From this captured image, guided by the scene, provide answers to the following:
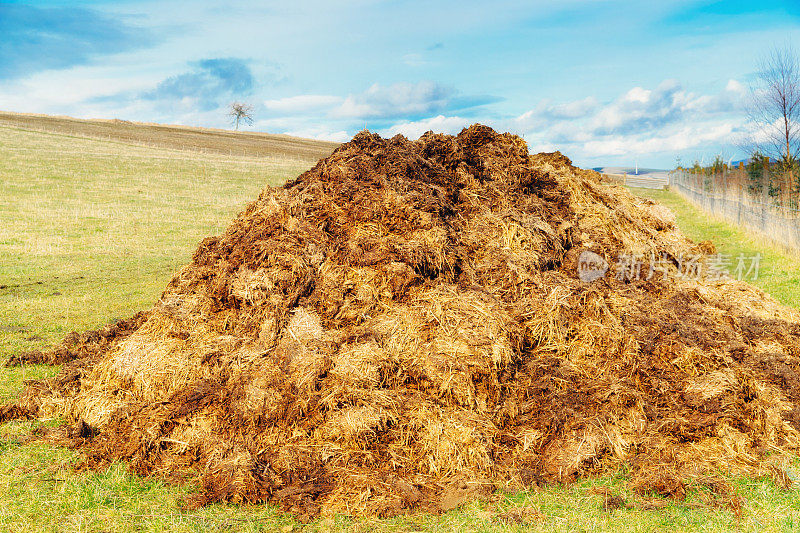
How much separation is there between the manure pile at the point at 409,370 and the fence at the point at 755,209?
10306 millimetres

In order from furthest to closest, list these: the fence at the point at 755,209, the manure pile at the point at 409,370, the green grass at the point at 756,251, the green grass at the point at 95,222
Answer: the fence at the point at 755,209, the green grass at the point at 756,251, the green grass at the point at 95,222, the manure pile at the point at 409,370

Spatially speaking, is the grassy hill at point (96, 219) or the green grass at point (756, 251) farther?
the green grass at point (756, 251)

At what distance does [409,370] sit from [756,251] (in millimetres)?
16281

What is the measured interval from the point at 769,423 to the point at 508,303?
116 inches

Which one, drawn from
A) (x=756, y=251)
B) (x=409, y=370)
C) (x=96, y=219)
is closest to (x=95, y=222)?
(x=96, y=219)

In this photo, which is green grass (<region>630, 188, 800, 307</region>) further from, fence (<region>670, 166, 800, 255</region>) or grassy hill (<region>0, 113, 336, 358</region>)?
grassy hill (<region>0, 113, 336, 358</region>)

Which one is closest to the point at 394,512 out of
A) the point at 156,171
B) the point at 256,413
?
the point at 256,413

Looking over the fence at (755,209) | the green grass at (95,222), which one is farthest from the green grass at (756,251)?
the green grass at (95,222)

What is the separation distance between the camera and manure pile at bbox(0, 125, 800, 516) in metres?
5.03

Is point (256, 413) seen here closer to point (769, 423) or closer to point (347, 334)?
point (347, 334)

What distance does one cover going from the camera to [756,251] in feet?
56.6

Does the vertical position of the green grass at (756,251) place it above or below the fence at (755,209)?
below

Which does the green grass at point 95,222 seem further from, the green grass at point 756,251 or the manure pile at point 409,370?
the green grass at point 756,251

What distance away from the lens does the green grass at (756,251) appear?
12.9 metres
